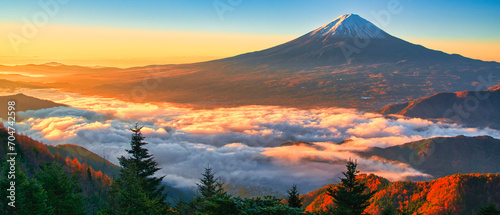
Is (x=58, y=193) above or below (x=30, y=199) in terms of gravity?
below

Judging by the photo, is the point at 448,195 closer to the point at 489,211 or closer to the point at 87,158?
the point at 489,211

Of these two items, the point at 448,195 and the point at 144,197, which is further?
the point at 448,195

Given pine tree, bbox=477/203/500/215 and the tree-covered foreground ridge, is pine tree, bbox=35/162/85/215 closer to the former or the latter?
the tree-covered foreground ridge

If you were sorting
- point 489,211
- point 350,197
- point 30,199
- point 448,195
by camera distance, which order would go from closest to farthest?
1. point 30,199
2. point 489,211
3. point 350,197
4. point 448,195

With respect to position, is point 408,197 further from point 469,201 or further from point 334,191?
point 334,191

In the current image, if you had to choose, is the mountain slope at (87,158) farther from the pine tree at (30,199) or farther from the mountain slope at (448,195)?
the pine tree at (30,199)

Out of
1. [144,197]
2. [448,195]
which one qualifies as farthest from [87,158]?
[144,197]

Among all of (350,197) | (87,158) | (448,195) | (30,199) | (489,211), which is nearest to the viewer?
(30,199)

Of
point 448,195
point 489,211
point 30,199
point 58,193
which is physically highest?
point 30,199

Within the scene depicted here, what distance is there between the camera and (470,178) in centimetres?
11338

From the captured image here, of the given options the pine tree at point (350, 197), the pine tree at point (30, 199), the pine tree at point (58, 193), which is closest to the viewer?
the pine tree at point (30, 199)

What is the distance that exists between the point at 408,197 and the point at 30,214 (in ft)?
389

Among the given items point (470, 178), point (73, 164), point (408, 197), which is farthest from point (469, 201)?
point (73, 164)

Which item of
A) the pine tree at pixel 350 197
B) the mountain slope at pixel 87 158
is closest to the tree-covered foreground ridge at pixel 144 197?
the pine tree at pixel 350 197
